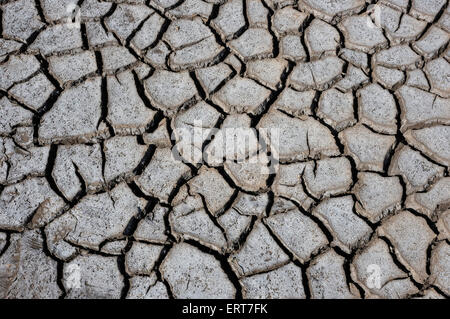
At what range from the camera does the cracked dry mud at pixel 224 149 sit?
222 cm

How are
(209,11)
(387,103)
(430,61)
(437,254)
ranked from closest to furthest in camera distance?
(437,254) < (387,103) < (430,61) < (209,11)

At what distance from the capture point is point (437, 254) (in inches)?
90.0

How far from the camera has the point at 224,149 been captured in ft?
8.48

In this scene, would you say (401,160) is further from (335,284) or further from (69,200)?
(69,200)

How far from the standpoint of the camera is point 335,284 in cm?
220

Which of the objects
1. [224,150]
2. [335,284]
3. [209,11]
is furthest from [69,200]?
[209,11]

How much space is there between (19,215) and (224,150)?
39.3 inches

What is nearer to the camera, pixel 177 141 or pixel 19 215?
pixel 19 215

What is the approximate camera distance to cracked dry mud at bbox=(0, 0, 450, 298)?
222 cm

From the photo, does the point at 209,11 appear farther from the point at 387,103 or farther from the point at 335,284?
the point at 335,284

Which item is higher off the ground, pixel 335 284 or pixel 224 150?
pixel 224 150
